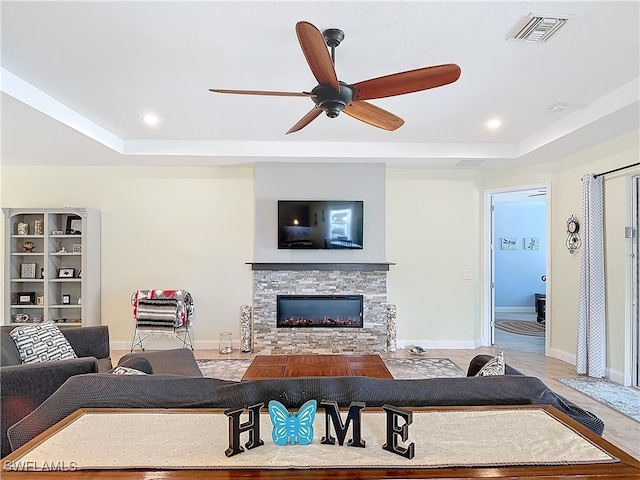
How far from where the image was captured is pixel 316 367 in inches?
134

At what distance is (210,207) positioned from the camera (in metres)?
5.64

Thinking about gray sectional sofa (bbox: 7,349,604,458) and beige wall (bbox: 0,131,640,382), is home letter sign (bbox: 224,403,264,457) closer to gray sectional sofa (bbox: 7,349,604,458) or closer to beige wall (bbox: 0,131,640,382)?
gray sectional sofa (bbox: 7,349,604,458)

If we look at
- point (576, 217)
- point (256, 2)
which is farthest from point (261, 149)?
point (576, 217)

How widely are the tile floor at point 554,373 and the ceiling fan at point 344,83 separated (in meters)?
2.79

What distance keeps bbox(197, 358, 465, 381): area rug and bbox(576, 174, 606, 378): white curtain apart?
1335mm

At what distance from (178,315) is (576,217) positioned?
503 centimetres

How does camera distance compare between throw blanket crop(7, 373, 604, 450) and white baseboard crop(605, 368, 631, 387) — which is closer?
throw blanket crop(7, 373, 604, 450)

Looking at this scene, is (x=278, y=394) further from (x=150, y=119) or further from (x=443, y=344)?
(x=443, y=344)

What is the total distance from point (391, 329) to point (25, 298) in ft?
16.0

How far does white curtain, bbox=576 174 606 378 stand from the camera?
14.1 feet

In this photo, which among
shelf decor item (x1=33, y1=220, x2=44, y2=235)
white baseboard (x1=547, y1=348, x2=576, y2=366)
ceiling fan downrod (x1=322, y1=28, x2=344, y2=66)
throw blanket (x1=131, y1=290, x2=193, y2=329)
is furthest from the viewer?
shelf decor item (x1=33, y1=220, x2=44, y2=235)

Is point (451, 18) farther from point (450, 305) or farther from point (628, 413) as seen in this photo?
point (450, 305)

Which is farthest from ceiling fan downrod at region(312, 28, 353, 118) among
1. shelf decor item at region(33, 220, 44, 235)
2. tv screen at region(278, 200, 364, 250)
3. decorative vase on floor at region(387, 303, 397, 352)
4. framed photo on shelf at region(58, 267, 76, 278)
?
shelf decor item at region(33, 220, 44, 235)

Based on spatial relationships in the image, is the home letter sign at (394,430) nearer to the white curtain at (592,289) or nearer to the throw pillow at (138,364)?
the throw pillow at (138,364)
